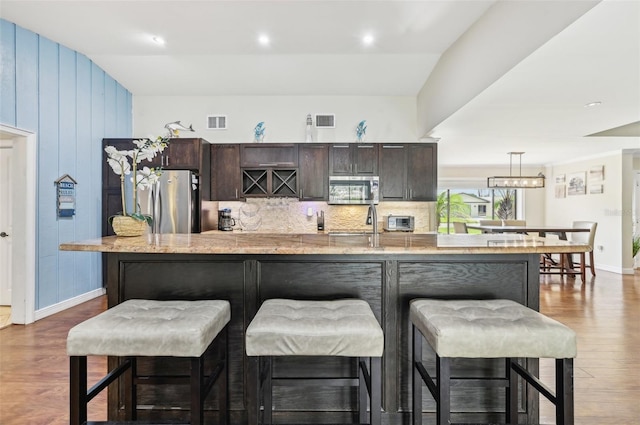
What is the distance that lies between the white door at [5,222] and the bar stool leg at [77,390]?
143 inches

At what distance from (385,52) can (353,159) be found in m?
1.46

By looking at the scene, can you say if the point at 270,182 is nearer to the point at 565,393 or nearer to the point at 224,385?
the point at 224,385

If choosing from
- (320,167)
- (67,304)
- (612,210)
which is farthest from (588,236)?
(67,304)

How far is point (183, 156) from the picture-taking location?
464cm

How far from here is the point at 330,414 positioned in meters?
1.84

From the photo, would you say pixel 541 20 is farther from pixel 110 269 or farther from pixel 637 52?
pixel 110 269

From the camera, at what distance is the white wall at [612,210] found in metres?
6.35

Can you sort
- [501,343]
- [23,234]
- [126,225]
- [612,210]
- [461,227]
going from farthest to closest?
[461,227], [612,210], [23,234], [126,225], [501,343]

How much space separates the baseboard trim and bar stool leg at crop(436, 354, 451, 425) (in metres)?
4.16

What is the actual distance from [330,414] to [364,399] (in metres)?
0.28

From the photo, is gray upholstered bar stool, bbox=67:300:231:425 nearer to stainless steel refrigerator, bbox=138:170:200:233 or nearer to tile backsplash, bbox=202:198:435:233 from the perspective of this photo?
stainless steel refrigerator, bbox=138:170:200:233

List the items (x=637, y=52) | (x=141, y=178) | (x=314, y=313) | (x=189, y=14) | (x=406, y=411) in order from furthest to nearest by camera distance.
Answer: (x=189, y=14)
(x=637, y=52)
(x=141, y=178)
(x=406, y=411)
(x=314, y=313)

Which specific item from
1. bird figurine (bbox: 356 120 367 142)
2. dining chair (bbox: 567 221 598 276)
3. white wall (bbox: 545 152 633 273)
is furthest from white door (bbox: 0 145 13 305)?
white wall (bbox: 545 152 633 273)

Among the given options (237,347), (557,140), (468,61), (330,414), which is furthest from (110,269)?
(557,140)
